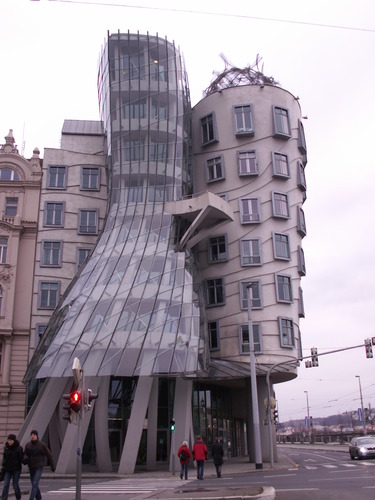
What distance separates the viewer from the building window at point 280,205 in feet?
133

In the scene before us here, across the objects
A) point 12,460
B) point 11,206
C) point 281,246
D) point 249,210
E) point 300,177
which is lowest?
point 12,460

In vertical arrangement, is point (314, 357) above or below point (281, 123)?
below

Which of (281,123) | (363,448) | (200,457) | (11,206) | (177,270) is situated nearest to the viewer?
(200,457)

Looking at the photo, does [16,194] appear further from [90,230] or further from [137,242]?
[137,242]

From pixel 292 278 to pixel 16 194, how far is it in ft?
70.2

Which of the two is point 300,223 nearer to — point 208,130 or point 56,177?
point 208,130

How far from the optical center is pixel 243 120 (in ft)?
140

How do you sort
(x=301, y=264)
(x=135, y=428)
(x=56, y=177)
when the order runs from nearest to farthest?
(x=135, y=428), (x=301, y=264), (x=56, y=177)

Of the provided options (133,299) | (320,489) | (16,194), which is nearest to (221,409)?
(133,299)

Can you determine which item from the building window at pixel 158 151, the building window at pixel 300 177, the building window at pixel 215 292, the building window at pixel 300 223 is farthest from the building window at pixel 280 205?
the building window at pixel 158 151

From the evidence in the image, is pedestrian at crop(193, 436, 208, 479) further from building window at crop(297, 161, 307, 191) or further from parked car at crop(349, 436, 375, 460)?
building window at crop(297, 161, 307, 191)

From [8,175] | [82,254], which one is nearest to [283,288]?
[82,254]

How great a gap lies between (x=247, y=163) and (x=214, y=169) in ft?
8.63

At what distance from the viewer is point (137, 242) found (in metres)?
36.7
